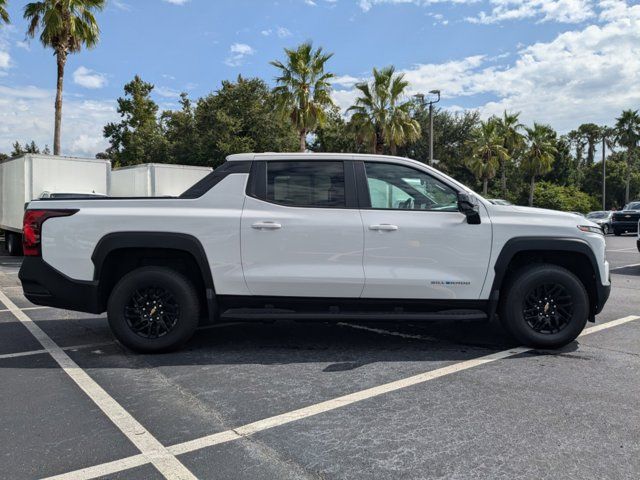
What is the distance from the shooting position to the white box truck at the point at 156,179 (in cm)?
1623

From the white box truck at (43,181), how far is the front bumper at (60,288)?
32.4ft

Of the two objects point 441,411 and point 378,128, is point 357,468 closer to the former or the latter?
point 441,411

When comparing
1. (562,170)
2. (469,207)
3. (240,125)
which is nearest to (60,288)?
(469,207)

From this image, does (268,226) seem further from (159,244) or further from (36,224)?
(36,224)

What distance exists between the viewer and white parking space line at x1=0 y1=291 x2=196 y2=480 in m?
2.82

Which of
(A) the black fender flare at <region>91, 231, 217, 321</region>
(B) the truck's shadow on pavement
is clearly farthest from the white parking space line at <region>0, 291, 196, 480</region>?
(A) the black fender flare at <region>91, 231, 217, 321</region>

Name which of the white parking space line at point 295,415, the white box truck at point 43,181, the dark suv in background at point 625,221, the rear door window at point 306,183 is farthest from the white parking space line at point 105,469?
the dark suv in background at point 625,221

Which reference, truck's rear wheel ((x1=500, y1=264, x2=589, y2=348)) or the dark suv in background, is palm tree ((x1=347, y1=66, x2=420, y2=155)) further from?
truck's rear wheel ((x1=500, y1=264, x2=589, y2=348))

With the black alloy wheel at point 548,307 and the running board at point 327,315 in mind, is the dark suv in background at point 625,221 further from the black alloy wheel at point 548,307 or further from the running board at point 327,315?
the running board at point 327,315

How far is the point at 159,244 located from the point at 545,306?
3.68 metres

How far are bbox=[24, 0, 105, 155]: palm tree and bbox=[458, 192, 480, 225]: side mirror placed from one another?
847 inches

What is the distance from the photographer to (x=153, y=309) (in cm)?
487

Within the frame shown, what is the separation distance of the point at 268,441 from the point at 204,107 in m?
34.3

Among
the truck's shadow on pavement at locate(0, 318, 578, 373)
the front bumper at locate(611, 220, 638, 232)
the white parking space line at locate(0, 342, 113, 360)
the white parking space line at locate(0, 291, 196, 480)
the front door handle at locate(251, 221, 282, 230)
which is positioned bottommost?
the white parking space line at locate(0, 291, 196, 480)
